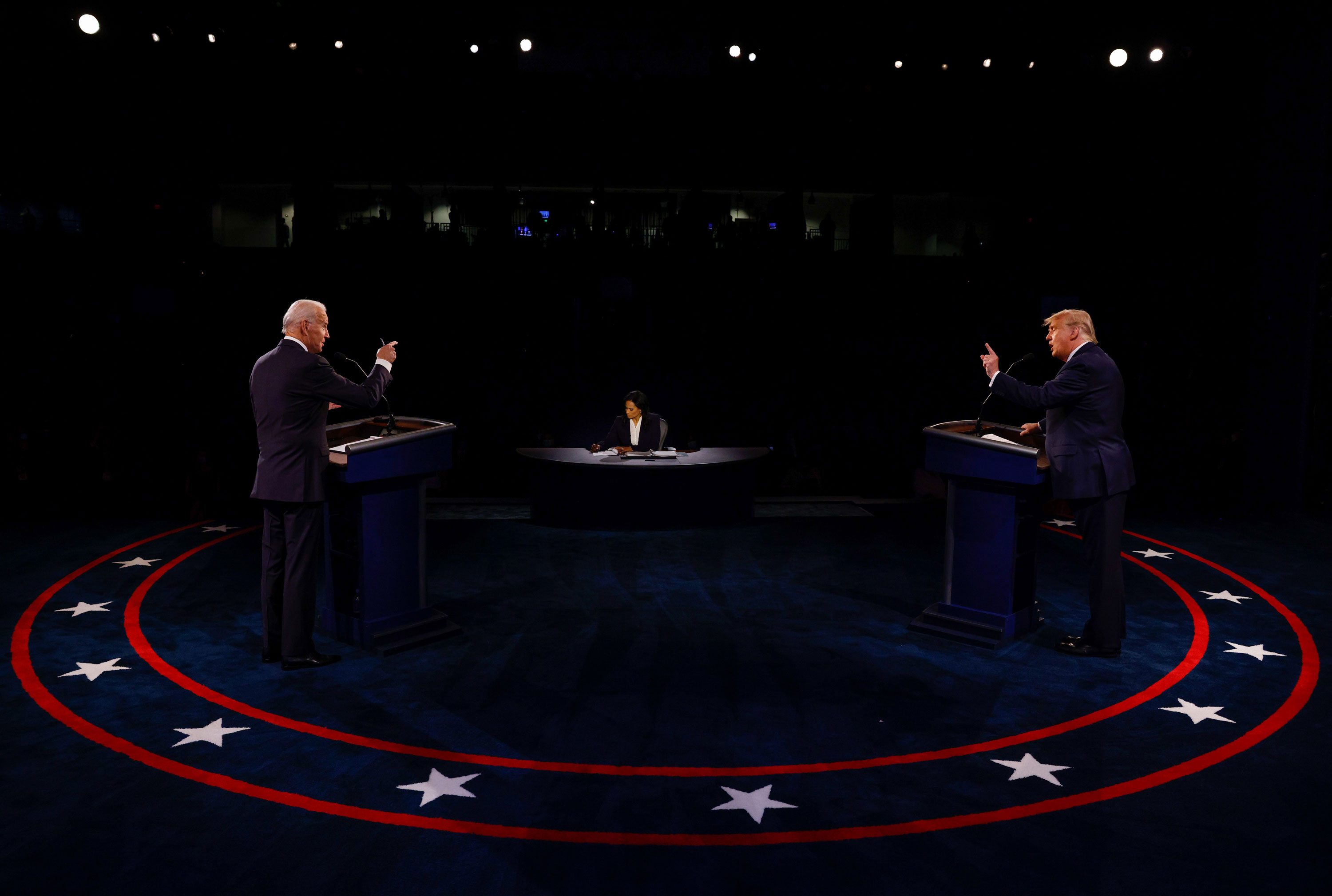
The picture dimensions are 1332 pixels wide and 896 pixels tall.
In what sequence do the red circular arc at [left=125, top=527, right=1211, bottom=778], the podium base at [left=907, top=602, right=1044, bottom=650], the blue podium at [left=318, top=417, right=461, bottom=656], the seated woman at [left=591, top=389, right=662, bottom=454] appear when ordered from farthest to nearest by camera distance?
the seated woman at [left=591, top=389, right=662, bottom=454] → the podium base at [left=907, top=602, right=1044, bottom=650] → the blue podium at [left=318, top=417, right=461, bottom=656] → the red circular arc at [left=125, top=527, right=1211, bottom=778]

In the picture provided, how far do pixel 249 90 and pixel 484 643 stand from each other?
1317 cm

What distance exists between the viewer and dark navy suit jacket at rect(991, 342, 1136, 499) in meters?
4.55

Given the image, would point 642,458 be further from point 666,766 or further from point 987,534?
point 666,766

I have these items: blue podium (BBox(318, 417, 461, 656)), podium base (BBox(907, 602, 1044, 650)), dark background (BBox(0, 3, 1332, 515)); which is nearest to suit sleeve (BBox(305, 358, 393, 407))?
blue podium (BBox(318, 417, 461, 656))

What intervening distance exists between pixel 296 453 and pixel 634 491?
4158 millimetres

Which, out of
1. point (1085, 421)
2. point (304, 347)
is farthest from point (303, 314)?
point (1085, 421)

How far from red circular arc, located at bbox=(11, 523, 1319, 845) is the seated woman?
5.27 m

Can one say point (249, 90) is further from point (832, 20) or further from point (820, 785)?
point (820, 785)

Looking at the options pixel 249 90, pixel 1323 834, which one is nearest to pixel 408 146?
pixel 249 90

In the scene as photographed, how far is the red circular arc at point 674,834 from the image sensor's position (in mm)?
3008

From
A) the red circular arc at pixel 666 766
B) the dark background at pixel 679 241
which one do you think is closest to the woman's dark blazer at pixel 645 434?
the dark background at pixel 679 241

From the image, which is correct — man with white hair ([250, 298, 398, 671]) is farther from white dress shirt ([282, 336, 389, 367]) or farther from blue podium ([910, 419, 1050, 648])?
blue podium ([910, 419, 1050, 648])

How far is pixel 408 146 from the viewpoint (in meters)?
16.1

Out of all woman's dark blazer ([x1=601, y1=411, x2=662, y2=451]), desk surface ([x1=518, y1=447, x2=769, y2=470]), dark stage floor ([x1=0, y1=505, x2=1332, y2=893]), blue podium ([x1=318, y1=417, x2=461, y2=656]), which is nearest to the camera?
dark stage floor ([x1=0, y1=505, x2=1332, y2=893])
